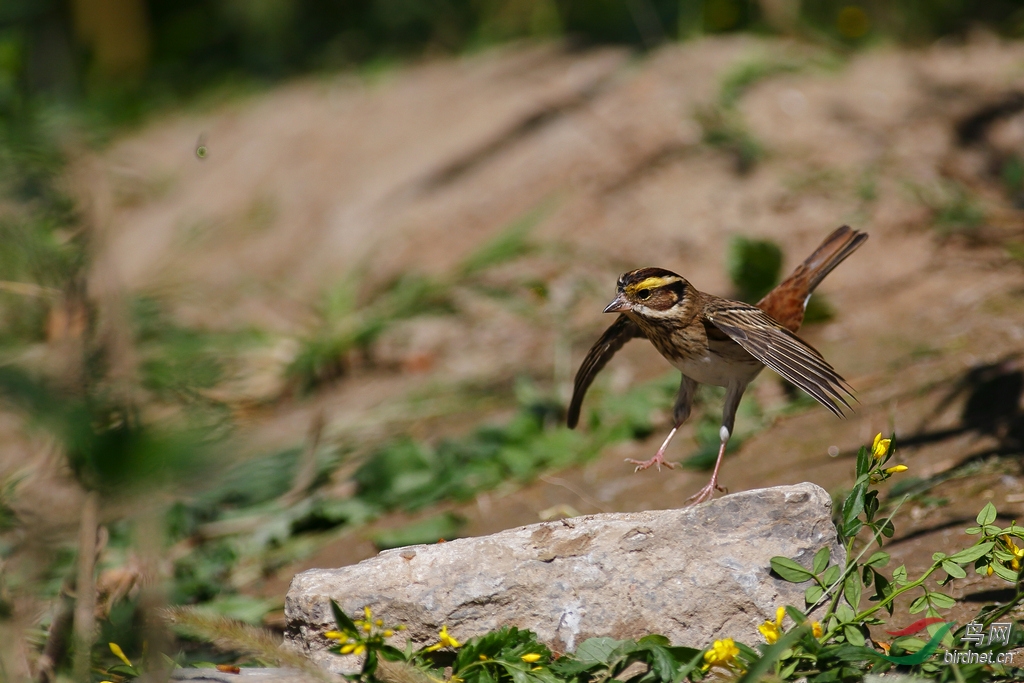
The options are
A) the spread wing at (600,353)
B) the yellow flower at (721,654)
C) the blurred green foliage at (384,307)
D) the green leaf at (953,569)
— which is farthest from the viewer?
the blurred green foliage at (384,307)

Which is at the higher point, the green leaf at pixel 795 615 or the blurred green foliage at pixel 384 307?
the green leaf at pixel 795 615

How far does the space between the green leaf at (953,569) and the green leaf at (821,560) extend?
0.33m

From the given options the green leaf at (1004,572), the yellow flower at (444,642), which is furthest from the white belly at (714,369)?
the yellow flower at (444,642)

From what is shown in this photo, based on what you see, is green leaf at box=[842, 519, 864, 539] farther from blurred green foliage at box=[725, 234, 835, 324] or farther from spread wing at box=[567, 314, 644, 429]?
blurred green foliage at box=[725, 234, 835, 324]

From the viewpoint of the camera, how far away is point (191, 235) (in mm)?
2637

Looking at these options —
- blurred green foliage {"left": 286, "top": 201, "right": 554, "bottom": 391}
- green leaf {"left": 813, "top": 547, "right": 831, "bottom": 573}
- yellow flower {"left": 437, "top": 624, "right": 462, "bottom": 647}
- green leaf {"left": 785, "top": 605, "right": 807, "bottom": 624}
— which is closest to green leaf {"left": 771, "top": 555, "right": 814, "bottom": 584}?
green leaf {"left": 813, "top": 547, "right": 831, "bottom": 573}

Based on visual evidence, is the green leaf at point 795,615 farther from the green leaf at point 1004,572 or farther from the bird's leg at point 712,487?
the bird's leg at point 712,487

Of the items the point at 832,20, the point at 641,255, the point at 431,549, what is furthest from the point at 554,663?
the point at 832,20

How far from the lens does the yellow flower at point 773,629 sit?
9.66 feet

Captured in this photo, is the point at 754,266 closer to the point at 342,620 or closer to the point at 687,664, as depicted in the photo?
the point at 687,664

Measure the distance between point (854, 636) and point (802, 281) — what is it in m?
2.53

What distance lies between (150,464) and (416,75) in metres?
8.96

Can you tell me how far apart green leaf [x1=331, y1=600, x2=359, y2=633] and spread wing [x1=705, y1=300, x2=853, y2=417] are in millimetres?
1945

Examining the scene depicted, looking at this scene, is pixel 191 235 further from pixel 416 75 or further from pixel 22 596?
pixel 416 75
